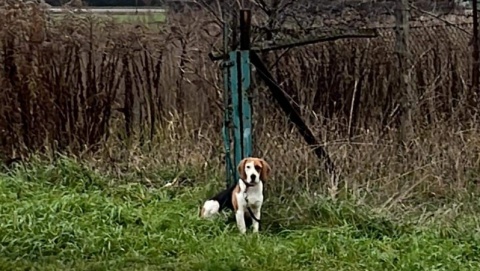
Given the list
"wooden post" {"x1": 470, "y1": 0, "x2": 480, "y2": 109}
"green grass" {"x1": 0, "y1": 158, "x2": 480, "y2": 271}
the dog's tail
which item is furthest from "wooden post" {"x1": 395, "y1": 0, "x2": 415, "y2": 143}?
the dog's tail

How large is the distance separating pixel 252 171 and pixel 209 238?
0.61 m

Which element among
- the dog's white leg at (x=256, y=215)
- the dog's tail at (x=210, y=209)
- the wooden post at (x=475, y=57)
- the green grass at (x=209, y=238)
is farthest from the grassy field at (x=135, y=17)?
the dog's white leg at (x=256, y=215)

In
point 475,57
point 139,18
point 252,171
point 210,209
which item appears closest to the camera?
point 252,171

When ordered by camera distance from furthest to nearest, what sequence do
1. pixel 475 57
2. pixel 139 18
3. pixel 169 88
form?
pixel 139 18, pixel 169 88, pixel 475 57

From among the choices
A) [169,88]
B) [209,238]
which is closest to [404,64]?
[169,88]

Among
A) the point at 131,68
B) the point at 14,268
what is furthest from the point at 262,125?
the point at 14,268

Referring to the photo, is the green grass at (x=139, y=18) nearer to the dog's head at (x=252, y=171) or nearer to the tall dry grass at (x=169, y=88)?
the tall dry grass at (x=169, y=88)

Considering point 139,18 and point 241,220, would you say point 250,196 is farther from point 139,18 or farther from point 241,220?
point 139,18

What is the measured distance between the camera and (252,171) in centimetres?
620

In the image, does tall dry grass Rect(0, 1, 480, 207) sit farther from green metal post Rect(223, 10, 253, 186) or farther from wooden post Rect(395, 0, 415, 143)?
green metal post Rect(223, 10, 253, 186)

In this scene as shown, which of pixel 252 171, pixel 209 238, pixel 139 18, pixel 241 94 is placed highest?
pixel 139 18

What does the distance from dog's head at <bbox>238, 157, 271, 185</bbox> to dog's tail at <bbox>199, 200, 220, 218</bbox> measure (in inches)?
15.3

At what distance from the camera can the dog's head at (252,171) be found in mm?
6195

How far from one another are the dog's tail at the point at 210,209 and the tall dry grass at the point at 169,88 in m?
1.41
